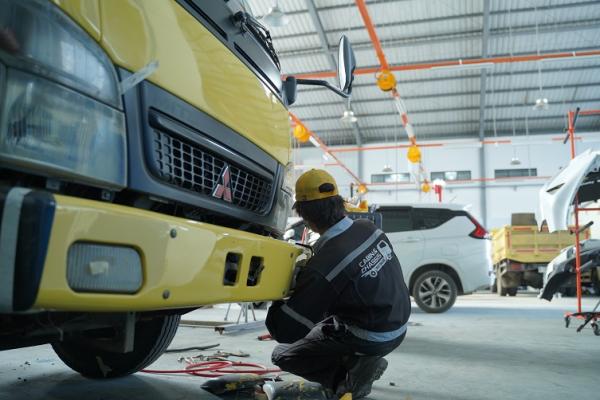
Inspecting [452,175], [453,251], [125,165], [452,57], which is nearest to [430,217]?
[453,251]

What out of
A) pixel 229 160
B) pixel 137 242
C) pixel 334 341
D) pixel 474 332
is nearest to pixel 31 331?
pixel 137 242

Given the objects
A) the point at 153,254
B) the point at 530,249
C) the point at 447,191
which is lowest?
the point at 153,254

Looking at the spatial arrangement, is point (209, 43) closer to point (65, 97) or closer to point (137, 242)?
point (65, 97)

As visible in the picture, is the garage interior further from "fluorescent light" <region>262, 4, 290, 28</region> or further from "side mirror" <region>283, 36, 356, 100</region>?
"side mirror" <region>283, 36, 356, 100</region>

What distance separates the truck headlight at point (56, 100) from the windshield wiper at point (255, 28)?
2.58 ft

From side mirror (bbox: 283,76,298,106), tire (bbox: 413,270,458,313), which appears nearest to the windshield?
side mirror (bbox: 283,76,298,106)

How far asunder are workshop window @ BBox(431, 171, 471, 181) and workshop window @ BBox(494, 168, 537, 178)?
123 centimetres

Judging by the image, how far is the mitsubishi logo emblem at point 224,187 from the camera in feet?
5.55

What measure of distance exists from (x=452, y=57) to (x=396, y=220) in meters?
9.91

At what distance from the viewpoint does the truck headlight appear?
38.7 inches

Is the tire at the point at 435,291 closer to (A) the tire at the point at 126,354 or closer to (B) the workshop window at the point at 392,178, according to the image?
(A) the tire at the point at 126,354

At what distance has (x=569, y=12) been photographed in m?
13.7

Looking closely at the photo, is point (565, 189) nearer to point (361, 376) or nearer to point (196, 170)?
point (361, 376)

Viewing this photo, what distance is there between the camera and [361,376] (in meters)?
2.29
